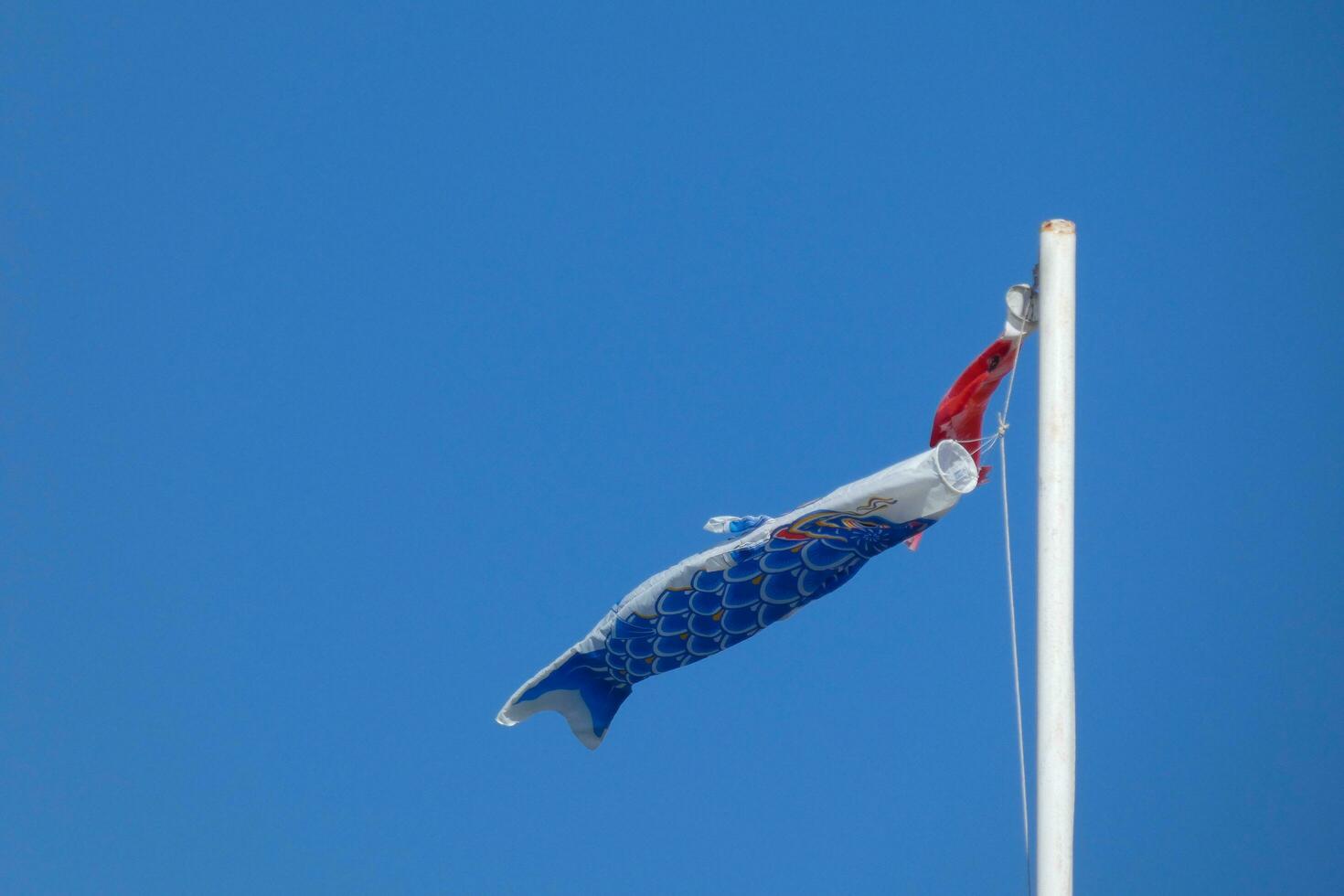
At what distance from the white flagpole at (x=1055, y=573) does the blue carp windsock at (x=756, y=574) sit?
0.92 meters

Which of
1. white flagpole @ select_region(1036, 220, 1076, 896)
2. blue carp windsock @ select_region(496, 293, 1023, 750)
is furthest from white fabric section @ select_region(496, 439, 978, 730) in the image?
white flagpole @ select_region(1036, 220, 1076, 896)

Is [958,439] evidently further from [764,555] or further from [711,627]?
[711,627]

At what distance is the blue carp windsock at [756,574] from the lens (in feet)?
38.9

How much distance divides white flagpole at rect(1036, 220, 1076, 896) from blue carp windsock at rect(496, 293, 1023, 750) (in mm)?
918

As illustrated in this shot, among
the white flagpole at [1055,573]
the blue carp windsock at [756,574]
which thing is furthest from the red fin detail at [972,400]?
the white flagpole at [1055,573]

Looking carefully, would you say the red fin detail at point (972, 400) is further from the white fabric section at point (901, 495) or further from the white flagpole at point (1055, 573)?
the white flagpole at point (1055, 573)

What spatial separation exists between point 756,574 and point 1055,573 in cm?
352

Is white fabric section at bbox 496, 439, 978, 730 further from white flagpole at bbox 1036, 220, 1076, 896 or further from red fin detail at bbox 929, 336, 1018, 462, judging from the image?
white flagpole at bbox 1036, 220, 1076, 896

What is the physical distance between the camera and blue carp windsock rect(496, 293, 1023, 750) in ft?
38.9

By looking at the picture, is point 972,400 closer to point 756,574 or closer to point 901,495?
point 901,495

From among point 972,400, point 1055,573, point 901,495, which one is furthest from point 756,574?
point 1055,573

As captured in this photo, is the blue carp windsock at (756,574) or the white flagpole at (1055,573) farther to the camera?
the blue carp windsock at (756,574)

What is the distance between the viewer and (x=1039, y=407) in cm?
1038

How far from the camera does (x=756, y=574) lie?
43.4 feet
